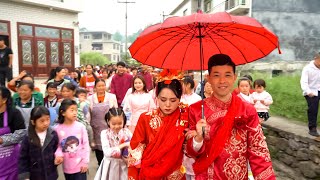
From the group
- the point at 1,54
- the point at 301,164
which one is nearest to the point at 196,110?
the point at 301,164

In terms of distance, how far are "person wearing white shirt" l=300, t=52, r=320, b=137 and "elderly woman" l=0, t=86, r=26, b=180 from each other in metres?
5.24

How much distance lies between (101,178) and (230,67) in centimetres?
230

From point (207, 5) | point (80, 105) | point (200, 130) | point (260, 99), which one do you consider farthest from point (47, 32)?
Answer: point (207, 5)

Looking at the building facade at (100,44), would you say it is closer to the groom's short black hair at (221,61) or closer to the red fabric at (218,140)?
the groom's short black hair at (221,61)

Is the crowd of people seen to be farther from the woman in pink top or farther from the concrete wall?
the concrete wall

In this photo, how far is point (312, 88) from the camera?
5.95m

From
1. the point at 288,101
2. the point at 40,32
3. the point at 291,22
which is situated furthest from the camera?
the point at 291,22

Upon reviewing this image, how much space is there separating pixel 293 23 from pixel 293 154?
15.1 meters

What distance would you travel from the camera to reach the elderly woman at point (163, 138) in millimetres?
2371

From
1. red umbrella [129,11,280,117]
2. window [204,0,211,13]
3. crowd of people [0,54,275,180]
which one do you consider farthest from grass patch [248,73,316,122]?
window [204,0,211,13]

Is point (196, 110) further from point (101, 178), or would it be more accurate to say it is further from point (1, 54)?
point (1, 54)

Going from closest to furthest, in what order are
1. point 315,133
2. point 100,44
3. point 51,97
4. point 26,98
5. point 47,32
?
point 26,98, point 51,97, point 315,133, point 47,32, point 100,44

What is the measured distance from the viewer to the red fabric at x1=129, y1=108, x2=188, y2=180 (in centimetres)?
237

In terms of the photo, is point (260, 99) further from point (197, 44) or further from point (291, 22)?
point (291, 22)
